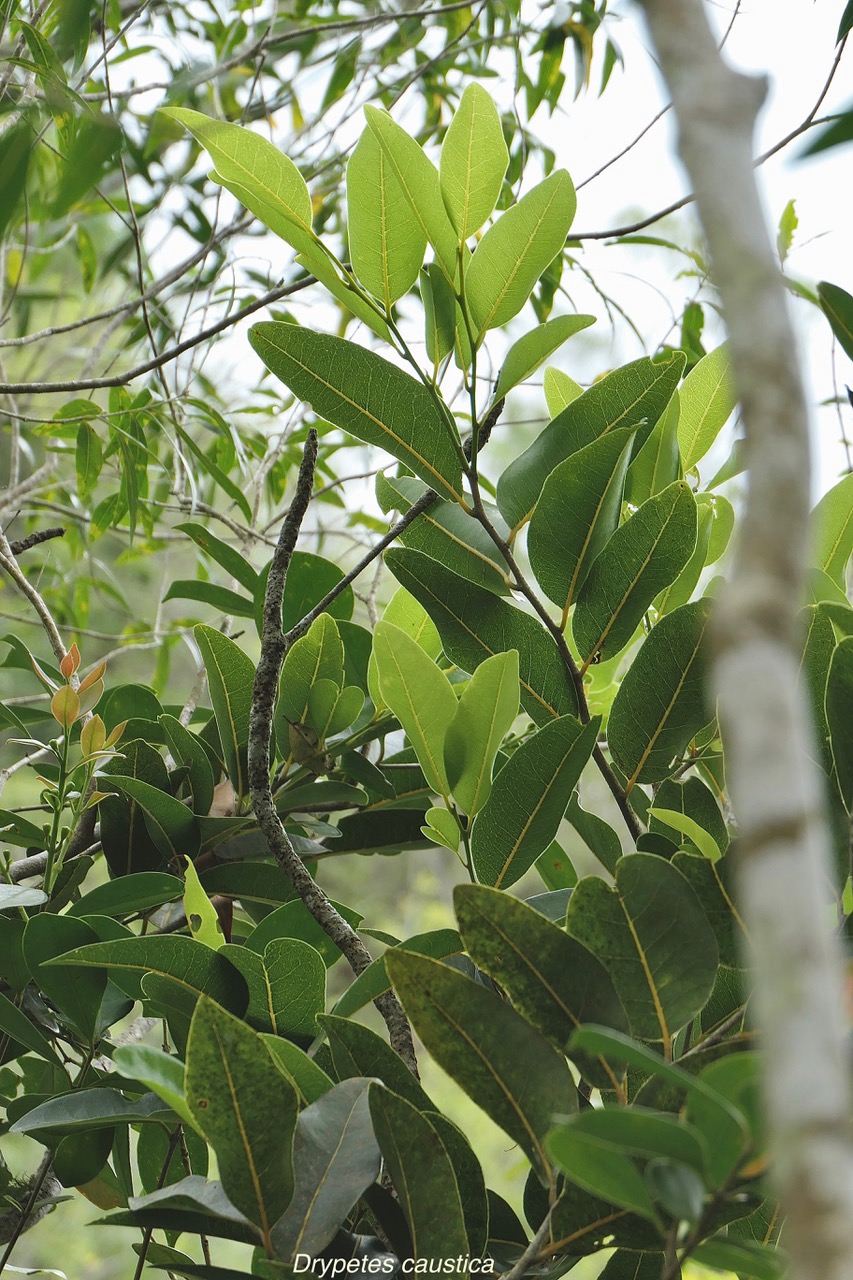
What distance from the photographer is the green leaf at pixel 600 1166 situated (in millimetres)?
143

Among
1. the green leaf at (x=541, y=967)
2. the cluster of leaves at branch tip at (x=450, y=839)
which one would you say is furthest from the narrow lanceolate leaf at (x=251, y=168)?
the green leaf at (x=541, y=967)

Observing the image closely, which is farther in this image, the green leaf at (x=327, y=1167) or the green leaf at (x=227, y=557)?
the green leaf at (x=227, y=557)

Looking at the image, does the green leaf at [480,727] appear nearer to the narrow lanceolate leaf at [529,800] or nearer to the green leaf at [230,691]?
the narrow lanceolate leaf at [529,800]

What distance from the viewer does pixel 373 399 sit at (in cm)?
32

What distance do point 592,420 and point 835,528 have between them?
113 millimetres

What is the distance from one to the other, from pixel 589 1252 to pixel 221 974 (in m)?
0.12

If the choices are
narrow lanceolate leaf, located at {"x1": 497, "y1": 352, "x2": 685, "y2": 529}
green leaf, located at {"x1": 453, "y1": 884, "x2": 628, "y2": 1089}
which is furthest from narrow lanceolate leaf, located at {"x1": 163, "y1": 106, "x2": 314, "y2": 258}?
green leaf, located at {"x1": 453, "y1": 884, "x2": 628, "y2": 1089}

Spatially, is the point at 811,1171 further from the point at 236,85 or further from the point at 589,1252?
the point at 236,85

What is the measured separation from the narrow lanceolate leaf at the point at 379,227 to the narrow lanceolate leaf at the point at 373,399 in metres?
0.02

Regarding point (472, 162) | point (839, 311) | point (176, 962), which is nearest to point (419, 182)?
point (472, 162)

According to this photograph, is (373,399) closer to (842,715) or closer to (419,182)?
(419,182)

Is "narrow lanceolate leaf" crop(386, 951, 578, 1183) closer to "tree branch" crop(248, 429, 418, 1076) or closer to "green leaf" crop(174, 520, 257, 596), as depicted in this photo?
"tree branch" crop(248, 429, 418, 1076)

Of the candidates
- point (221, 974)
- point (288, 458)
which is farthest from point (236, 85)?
point (221, 974)

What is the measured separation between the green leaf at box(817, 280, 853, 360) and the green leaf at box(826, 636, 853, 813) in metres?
0.08
